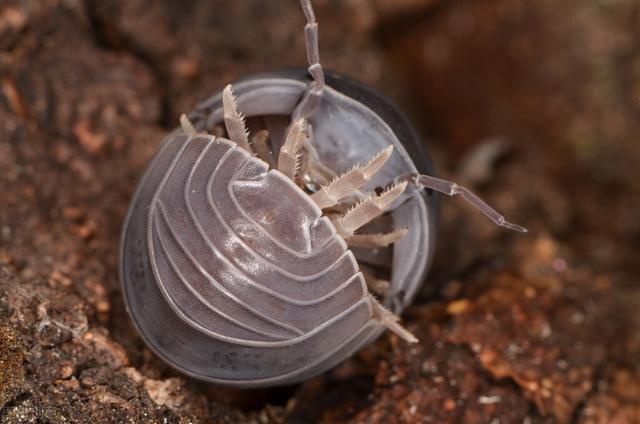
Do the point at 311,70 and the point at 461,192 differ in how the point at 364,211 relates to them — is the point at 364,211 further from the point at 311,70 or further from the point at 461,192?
the point at 311,70

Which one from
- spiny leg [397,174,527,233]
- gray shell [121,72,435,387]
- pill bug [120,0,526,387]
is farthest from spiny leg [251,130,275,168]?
spiny leg [397,174,527,233]

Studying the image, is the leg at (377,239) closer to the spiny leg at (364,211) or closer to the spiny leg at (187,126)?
the spiny leg at (364,211)

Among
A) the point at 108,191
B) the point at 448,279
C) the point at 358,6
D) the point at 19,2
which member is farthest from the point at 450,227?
the point at 19,2

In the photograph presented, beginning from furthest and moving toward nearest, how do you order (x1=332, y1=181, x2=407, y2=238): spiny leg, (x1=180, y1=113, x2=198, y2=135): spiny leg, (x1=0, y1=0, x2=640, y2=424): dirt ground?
(x1=0, y1=0, x2=640, y2=424): dirt ground → (x1=180, y1=113, x2=198, y2=135): spiny leg → (x1=332, y1=181, x2=407, y2=238): spiny leg

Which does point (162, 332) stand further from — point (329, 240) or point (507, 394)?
point (507, 394)

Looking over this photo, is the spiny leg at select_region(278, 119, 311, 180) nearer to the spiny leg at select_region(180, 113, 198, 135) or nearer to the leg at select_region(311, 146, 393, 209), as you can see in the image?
the leg at select_region(311, 146, 393, 209)

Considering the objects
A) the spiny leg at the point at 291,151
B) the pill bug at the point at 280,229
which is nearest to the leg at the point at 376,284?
the pill bug at the point at 280,229

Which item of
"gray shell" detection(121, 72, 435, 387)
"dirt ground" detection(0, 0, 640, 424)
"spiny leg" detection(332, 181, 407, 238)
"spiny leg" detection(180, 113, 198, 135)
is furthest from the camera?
"dirt ground" detection(0, 0, 640, 424)
